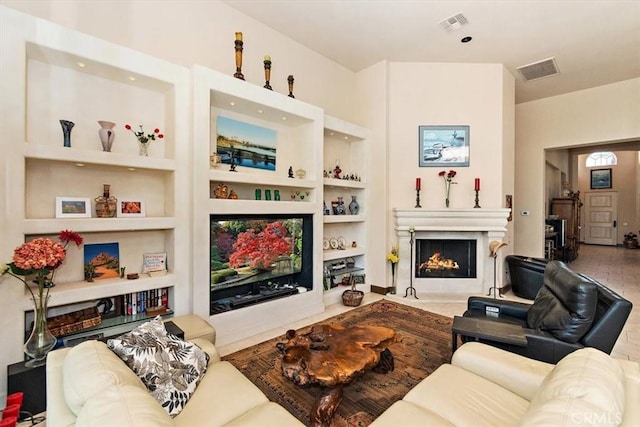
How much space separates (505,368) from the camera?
1745 millimetres

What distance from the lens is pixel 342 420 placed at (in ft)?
6.63

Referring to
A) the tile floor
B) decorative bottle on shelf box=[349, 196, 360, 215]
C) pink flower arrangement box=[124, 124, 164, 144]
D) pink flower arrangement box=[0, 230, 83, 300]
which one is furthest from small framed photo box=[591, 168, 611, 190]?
pink flower arrangement box=[0, 230, 83, 300]

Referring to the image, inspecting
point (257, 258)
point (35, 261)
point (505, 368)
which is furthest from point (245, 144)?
point (505, 368)

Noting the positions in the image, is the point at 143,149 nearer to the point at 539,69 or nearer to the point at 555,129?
the point at 539,69

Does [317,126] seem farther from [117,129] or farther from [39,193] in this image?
[39,193]

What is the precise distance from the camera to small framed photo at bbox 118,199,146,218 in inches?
113

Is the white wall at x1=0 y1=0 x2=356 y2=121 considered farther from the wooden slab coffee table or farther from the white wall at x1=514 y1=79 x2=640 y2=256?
the white wall at x1=514 y1=79 x2=640 y2=256

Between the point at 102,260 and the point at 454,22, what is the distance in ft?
16.4

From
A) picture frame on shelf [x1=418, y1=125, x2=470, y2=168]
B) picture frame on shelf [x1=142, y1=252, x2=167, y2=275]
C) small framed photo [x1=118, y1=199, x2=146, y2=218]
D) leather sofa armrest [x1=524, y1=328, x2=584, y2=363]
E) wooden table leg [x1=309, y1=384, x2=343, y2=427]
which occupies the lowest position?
wooden table leg [x1=309, y1=384, x2=343, y2=427]

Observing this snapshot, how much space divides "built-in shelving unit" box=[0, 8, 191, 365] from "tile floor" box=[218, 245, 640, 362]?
4.55ft

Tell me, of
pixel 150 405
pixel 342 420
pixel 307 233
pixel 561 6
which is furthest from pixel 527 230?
pixel 150 405

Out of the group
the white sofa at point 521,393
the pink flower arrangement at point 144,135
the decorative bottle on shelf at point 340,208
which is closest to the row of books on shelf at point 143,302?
the pink flower arrangement at point 144,135

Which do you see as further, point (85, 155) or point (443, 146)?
point (443, 146)

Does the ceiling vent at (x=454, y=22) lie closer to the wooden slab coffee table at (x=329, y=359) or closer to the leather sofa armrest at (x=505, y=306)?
the leather sofa armrest at (x=505, y=306)
